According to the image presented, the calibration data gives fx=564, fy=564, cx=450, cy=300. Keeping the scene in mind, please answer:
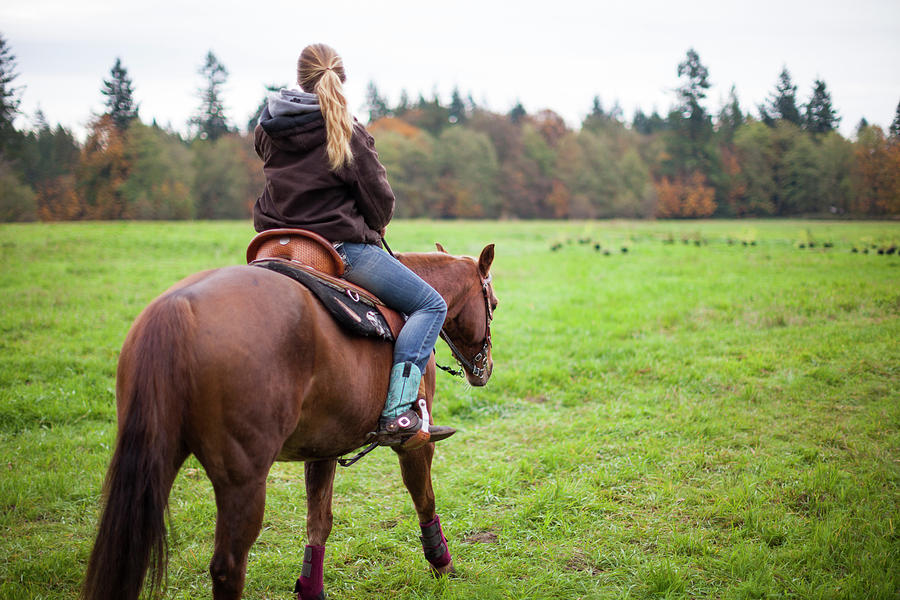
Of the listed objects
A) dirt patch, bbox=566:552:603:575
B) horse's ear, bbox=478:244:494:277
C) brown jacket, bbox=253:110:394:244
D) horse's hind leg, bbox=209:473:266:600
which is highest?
brown jacket, bbox=253:110:394:244

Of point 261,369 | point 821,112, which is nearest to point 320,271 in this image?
point 261,369

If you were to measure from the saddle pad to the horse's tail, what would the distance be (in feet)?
2.57

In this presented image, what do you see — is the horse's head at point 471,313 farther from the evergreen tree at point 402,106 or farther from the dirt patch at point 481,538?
the evergreen tree at point 402,106

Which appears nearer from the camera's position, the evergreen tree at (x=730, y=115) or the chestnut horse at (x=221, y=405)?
the chestnut horse at (x=221, y=405)

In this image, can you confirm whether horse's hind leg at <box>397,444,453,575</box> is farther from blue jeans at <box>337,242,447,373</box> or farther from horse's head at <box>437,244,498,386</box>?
horse's head at <box>437,244,498,386</box>

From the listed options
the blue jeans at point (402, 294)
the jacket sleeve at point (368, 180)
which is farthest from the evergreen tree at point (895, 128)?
the jacket sleeve at point (368, 180)

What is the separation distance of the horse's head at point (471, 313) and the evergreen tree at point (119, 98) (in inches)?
1403

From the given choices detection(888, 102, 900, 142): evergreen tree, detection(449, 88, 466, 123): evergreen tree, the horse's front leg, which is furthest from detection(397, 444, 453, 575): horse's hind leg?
detection(449, 88, 466, 123): evergreen tree

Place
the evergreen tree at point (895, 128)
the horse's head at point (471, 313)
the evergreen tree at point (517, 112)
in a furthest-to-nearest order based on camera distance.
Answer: the evergreen tree at point (517, 112), the evergreen tree at point (895, 128), the horse's head at point (471, 313)

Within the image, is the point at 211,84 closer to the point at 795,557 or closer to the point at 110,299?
the point at 110,299

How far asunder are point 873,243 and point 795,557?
19838 millimetres

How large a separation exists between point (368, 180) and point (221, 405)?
64.7 inches

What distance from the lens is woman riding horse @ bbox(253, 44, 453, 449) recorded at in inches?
129

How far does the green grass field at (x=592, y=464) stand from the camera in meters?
4.16
